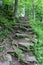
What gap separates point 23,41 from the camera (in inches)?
233

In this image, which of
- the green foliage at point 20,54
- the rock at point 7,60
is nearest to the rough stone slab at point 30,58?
the green foliage at point 20,54

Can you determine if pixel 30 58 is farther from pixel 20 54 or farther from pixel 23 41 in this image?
pixel 23 41

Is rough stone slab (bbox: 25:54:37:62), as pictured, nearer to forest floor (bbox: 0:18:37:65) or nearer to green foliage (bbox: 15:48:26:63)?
forest floor (bbox: 0:18:37:65)

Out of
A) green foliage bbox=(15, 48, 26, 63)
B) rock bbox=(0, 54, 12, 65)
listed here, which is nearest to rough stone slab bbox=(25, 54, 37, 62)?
green foliage bbox=(15, 48, 26, 63)

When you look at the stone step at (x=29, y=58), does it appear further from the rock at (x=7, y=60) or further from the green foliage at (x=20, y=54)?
the rock at (x=7, y=60)

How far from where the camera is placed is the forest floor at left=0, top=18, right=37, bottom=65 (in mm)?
4937

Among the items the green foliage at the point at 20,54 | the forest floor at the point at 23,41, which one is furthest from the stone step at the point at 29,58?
the green foliage at the point at 20,54

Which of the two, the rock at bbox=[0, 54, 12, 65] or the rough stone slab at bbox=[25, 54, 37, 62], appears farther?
the rough stone slab at bbox=[25, 54, 37, 62]

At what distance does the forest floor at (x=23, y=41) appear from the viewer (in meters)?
4.94

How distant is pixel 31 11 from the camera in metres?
9.86

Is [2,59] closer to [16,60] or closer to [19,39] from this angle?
[16,60]

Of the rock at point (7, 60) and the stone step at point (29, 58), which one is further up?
the rock at point (7, 60)

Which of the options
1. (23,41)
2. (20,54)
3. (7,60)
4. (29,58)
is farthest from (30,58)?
(23,41)

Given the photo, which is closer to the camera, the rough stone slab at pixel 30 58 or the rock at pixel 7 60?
the rock at pixel 7 60
